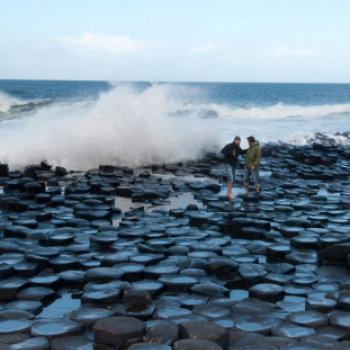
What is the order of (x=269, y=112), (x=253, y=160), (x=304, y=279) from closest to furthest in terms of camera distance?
(x=304, y=279), (x=253, y=160), (x=269, y=112)

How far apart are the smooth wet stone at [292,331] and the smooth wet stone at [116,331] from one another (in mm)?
1289

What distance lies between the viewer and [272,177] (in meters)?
15.6

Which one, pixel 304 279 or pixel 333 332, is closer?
pixel 333 332

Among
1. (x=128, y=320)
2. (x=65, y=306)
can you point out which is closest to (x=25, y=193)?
(x=65, y=306)

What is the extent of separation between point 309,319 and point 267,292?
83cm

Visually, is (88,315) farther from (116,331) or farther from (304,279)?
(304,279)

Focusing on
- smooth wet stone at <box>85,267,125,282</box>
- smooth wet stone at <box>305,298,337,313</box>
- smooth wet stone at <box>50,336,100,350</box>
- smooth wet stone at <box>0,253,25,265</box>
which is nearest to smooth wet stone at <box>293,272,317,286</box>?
smooth wet stone at <box>305,298,337,313</box>

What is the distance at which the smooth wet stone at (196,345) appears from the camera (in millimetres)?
4547

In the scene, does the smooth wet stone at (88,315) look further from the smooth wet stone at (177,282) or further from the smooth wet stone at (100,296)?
the smooth wet stone at (177,282)

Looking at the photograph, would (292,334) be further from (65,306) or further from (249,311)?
(65,306)

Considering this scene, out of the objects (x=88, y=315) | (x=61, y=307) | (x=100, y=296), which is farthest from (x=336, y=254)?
(x=61, y=307)

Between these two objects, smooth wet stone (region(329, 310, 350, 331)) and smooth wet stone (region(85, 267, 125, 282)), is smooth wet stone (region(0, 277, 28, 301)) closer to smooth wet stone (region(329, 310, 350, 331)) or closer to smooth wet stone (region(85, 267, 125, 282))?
smooth wet stone (region(85, 267, 125, 282))

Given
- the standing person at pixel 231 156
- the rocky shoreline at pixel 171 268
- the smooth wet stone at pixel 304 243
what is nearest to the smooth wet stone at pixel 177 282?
the rocky shoreline at pixel 171 268

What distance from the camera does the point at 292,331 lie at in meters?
5.09
